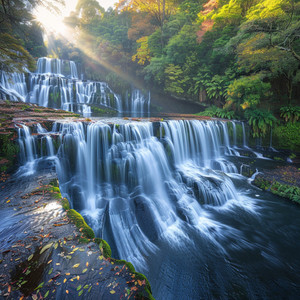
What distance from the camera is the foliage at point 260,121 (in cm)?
1147

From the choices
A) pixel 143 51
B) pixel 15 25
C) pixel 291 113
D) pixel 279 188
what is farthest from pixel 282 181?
pixel 143 51

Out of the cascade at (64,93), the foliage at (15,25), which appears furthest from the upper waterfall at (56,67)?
the foliage at (15,25)

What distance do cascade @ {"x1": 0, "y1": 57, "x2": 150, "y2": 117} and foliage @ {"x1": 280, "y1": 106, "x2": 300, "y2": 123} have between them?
436 inches

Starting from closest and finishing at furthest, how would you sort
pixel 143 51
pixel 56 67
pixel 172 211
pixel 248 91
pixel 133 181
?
1. pixel 172 211
2. pixel 133 181
3. pixel 248 91
4. pixel 143 51
5. pixel 56 67

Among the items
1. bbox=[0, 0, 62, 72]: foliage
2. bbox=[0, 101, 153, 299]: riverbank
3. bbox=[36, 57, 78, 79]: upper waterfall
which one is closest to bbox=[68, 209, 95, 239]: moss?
bbox=[0, 101, 153, 299]: riverbank

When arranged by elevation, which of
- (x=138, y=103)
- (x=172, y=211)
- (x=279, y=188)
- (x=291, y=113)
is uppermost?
(x=138, y=103)

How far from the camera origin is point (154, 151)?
337 inches

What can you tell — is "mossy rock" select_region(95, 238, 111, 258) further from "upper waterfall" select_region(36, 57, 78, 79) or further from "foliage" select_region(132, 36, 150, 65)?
"upper waterfall" select_region(36, 57, 78, 79)

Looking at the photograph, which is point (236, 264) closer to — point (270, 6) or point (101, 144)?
point (101, 144)

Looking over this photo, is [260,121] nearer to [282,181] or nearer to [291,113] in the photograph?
[291,113]

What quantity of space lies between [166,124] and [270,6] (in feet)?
27.4

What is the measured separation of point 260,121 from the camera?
37.8 feet

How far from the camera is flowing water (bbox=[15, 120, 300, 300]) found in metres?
3.86

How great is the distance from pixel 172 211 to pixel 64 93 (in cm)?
1498
